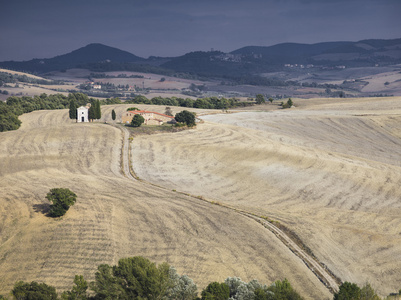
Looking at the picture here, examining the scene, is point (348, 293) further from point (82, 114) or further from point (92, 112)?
point (82, 114)

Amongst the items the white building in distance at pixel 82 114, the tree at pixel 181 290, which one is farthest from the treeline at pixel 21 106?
the tree at pixel 181 290

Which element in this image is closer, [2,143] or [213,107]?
[2,143]

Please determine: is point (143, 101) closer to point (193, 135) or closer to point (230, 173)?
point (193, 135)

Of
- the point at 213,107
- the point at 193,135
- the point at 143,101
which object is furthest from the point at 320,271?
the point at 143,101

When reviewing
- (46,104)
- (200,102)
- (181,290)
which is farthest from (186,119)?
(181,290)

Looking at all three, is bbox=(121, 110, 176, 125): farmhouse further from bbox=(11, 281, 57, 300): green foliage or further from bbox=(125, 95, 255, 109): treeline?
bbox=(11, 281, 57, 300): green foliage

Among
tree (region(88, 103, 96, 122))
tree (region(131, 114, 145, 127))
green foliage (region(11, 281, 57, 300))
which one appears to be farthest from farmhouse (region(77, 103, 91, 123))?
green foliage (region(11, 281, 57, 300))

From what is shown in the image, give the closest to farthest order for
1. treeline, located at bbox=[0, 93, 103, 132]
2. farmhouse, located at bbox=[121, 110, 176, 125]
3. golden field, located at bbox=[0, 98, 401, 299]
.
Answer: golden field, located at bbox=[0, 98, 401, 299] → treeline, located at bbox=[0, 93, 103, 132] → farmhouse, located at bbox=[121, 110, 176, 125]
